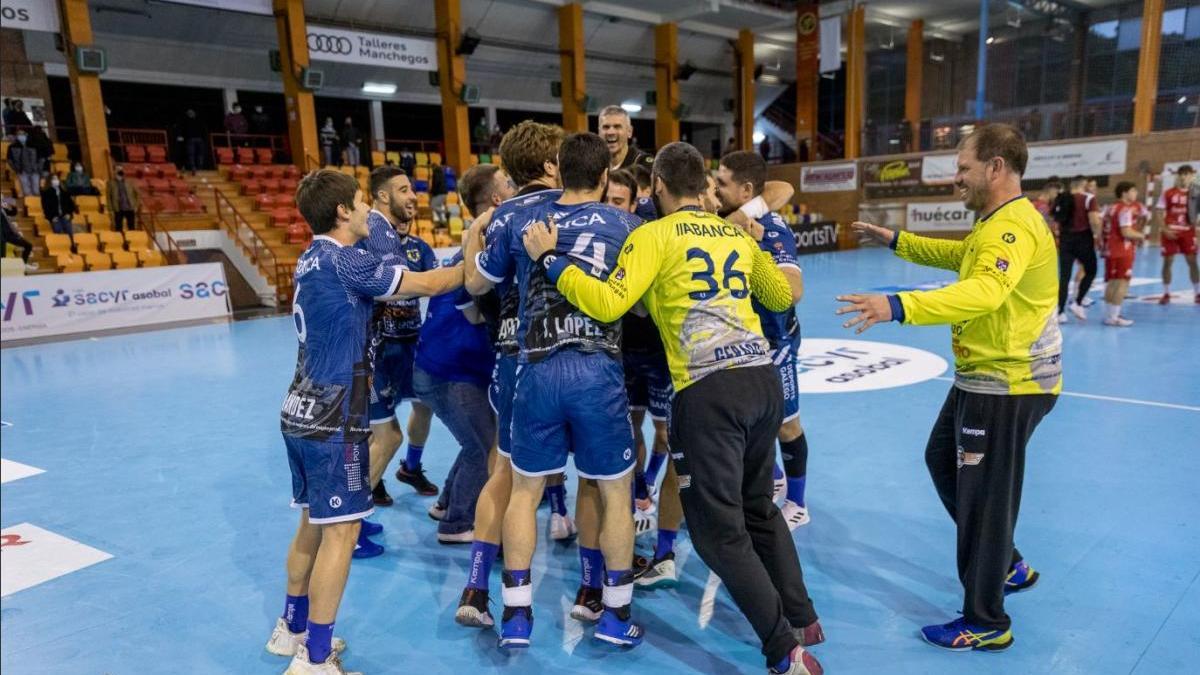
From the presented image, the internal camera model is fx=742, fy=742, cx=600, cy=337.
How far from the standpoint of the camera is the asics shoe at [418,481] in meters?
4.75

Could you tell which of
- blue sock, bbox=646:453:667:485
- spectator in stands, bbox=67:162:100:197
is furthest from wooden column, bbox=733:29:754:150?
blue sock, bbox=646:453:667:485

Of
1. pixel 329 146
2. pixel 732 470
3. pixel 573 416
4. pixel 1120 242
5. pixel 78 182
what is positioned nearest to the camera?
pixel 732 470

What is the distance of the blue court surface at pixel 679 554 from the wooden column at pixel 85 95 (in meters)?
11.0

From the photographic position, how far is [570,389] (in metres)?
2.78

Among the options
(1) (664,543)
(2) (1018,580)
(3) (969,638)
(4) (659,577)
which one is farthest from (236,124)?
(3) (969,638)

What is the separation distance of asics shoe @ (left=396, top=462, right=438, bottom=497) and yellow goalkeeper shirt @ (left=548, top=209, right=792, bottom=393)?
2.52 metres

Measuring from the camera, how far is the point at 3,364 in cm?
980

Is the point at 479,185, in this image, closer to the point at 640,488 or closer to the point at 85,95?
the point at 640,488

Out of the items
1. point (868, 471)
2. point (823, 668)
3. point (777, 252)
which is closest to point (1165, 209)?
point (868, 471)

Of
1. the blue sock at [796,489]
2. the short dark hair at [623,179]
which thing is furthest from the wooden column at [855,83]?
the short dark hair at [623,179]

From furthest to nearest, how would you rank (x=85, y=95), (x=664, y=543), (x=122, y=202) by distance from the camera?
(x=85, y=95)
(x=122, y=202)
(x=664, y=543)

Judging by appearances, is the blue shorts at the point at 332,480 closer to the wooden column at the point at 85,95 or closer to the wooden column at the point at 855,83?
the wooden column at the point at 85,95

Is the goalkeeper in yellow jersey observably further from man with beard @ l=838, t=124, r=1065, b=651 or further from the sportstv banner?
the sportstv banner

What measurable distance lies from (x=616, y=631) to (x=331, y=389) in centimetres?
143
